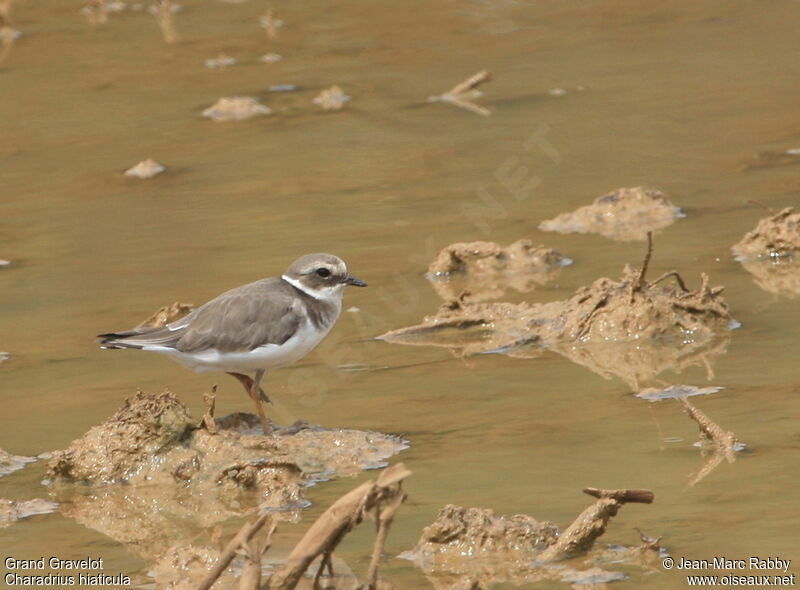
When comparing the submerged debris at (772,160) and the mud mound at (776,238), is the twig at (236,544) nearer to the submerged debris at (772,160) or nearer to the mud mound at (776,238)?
the mud mound at (776,238)

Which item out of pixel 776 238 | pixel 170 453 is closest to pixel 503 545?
pixel 170 453

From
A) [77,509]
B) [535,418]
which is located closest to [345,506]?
[77,509]

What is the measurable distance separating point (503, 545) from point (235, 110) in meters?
10.4

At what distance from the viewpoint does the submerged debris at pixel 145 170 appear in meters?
14.3

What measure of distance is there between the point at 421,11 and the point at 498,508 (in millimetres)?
13691

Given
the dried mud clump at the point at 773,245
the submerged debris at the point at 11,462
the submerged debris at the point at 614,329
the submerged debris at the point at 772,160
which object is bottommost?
the submerged debris at the point at 772,160

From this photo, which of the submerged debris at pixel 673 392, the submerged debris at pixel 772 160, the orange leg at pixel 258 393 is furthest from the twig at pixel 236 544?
the submerged debris at pixel 772 160

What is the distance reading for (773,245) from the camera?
11.2m

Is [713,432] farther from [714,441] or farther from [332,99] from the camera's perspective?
[332,99]

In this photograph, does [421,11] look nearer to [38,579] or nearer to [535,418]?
[535,418]

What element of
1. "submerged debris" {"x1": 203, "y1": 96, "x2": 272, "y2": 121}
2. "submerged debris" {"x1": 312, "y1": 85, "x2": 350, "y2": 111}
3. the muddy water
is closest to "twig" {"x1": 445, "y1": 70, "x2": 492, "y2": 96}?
the muddy water

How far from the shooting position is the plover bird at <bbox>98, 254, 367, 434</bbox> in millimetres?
8328

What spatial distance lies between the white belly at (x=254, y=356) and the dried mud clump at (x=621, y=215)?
416 cm

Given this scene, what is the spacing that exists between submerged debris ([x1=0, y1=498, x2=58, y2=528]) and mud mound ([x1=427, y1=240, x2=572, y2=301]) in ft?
13.8
